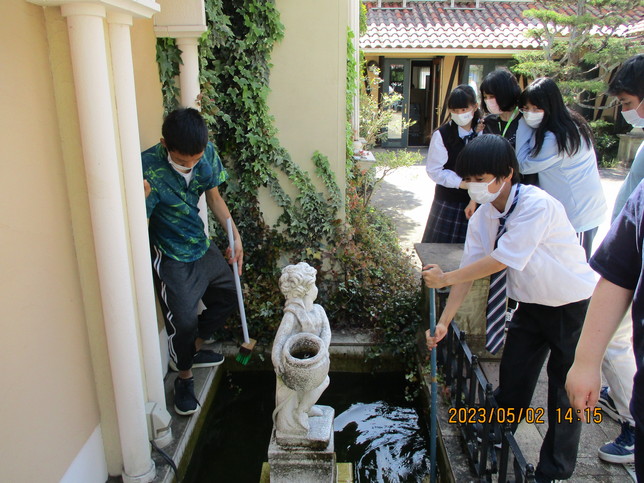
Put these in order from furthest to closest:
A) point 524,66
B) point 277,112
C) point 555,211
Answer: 1. point 524,66
2. point 277,112
3. point 555,211

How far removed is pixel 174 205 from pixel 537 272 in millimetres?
2033

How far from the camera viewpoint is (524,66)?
13320 millimetres

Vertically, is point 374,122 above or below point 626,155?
above

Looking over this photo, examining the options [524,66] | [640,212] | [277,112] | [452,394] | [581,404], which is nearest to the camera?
[640,212]

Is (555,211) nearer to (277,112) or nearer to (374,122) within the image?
(277,112)

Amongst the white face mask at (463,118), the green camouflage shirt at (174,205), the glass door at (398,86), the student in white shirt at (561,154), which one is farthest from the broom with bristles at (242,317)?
the glass door at (398,86)

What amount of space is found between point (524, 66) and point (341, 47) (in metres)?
10.3

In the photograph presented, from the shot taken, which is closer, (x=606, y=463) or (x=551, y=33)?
(x=606, y=463)

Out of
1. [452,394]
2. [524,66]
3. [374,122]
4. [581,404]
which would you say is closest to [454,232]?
[452,394]

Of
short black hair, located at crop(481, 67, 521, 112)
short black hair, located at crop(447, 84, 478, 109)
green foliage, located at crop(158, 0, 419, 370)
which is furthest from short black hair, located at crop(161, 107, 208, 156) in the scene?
short black hair, located at crop(481, 67, 521, 112)

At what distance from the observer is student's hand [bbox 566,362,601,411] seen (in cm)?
183

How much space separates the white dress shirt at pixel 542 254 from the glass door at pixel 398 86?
13.6 metres
